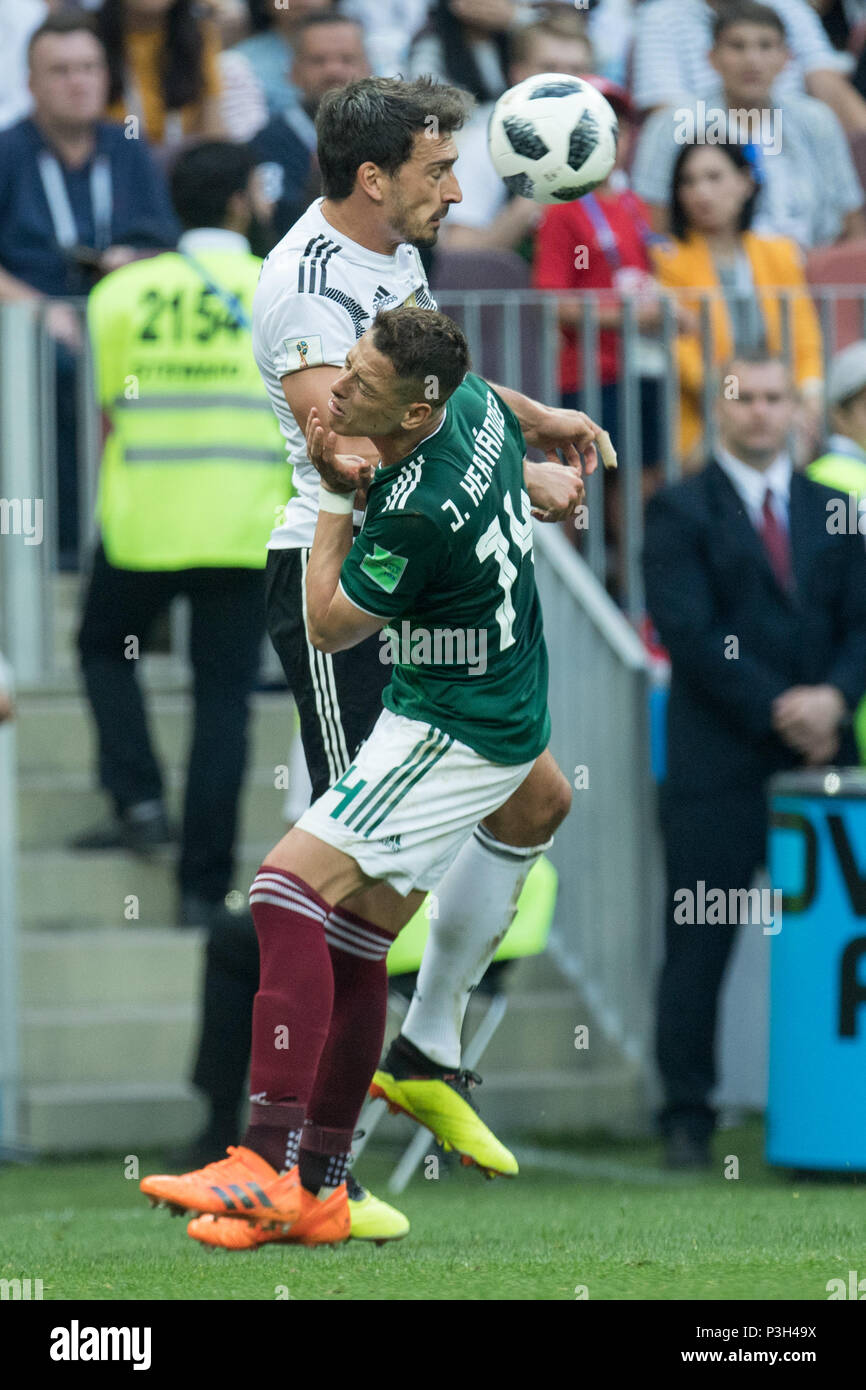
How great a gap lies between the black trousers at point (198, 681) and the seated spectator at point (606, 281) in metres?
1.83

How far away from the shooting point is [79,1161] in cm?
760

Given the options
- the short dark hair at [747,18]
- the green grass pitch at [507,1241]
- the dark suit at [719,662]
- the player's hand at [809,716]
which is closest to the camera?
the green grass pitch at [507,1241]

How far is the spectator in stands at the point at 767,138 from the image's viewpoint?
9633 millimetres

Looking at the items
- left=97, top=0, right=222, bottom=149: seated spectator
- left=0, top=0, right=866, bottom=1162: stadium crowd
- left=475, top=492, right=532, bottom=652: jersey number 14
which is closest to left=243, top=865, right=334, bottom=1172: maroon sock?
left=475, top=492, right=532, bottom=652: jersey number 14

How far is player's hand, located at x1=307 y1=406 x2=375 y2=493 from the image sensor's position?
455cm

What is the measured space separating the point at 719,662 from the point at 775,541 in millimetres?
547

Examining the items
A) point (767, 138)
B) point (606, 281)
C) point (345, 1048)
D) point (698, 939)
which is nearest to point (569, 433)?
point (345, 1048)

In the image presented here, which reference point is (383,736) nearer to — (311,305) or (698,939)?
(311,305)

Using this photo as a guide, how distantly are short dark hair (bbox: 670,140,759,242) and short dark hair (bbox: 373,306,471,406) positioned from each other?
450 centimetres

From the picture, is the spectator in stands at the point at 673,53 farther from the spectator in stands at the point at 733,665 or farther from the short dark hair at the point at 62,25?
the spectator in stands at the point at 733,665

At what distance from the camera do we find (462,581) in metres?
4.69

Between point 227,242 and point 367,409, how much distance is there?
3.26 metres

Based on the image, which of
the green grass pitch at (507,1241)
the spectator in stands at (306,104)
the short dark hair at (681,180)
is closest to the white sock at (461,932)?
the green grass pitch at (507,1241)
